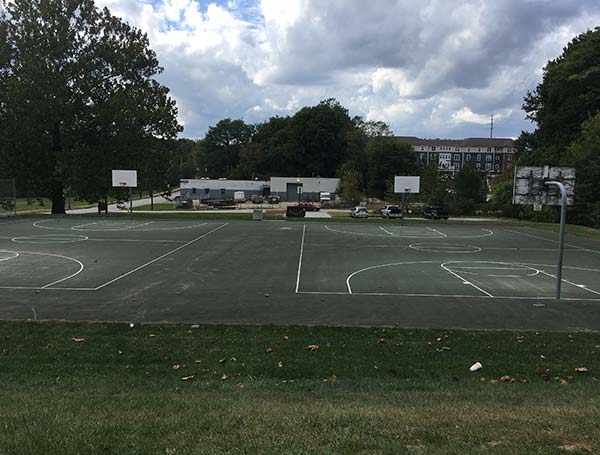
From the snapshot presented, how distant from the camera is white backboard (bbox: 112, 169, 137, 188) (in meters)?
41.2

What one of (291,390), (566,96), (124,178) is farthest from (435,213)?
(291,390)

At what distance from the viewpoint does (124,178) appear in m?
41.6

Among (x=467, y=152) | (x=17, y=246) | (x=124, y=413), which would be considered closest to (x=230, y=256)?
(x=17, y=246)

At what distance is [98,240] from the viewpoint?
25.4 meters

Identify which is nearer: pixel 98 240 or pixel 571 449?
pixel 571 449

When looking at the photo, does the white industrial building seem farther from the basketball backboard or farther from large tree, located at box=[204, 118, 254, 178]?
the basketball backboard

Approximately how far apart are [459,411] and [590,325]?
7726 millimetres

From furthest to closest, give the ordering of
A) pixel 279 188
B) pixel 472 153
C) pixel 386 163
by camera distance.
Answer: pixel 472 153
pixel 386 163
pixel 279 188

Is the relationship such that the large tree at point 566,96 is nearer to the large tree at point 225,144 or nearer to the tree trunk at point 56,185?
the tree trunk at point 56,185

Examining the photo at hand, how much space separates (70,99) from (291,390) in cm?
4167

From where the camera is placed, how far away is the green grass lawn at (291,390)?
4.20m

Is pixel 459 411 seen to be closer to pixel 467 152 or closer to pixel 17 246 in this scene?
pixel 17 246

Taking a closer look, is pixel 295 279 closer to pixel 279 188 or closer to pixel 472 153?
pixel 279 188

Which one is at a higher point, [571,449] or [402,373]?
[571,449]
